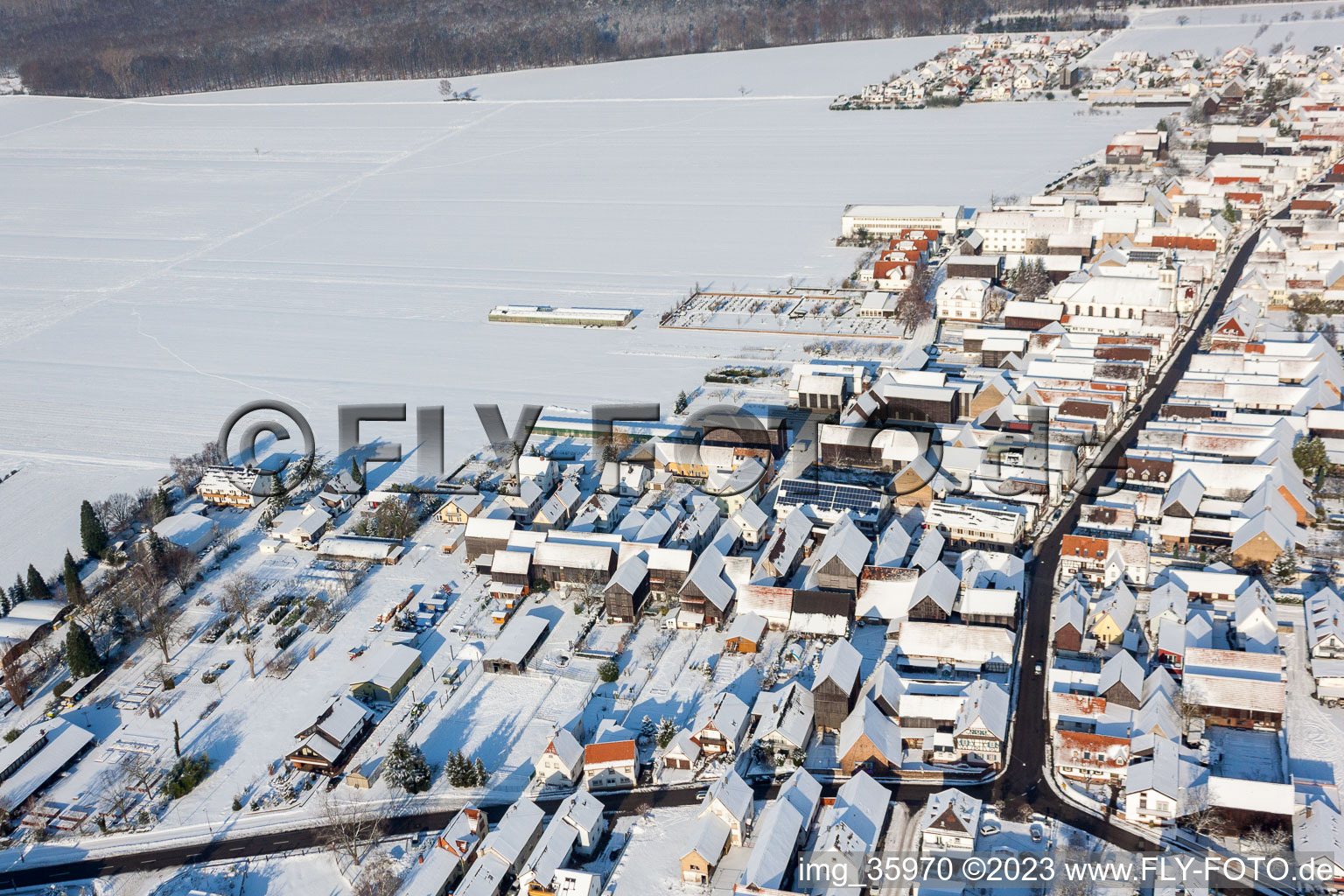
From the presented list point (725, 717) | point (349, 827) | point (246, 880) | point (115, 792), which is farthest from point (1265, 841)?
point (115, 792)

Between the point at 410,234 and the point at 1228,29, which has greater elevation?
the point at 1228,29

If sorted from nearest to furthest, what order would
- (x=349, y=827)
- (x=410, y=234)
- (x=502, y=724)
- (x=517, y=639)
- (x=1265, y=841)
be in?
(x=1265, y=841) → (x=349, y=827) → (x=502, y=724) → (x=517, y=639) → (x=410, y=234)

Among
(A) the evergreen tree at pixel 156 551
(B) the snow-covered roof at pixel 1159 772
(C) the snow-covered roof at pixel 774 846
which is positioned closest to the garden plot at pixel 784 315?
(A) the evergreen tree at pixel 156 551

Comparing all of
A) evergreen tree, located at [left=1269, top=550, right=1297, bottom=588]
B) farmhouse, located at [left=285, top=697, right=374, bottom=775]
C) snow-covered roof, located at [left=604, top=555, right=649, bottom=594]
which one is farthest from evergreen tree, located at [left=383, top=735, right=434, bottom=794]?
evergreen tree, located at [left=1269, top=550, right=1297, bottom=588]

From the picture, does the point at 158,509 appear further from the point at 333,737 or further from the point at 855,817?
the point at 855,817

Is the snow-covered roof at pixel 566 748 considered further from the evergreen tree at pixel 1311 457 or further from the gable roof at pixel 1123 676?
the evergreen tree at pixel 1311 457

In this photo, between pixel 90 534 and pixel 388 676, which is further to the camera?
pixel 90 534

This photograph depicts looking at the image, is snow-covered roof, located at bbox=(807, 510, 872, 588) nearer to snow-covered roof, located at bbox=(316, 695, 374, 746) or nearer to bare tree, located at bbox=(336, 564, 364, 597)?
snow-covered roof, located at bbox=(316, 695, 374, 746)

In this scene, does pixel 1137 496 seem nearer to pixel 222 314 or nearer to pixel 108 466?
pixel 108 466
